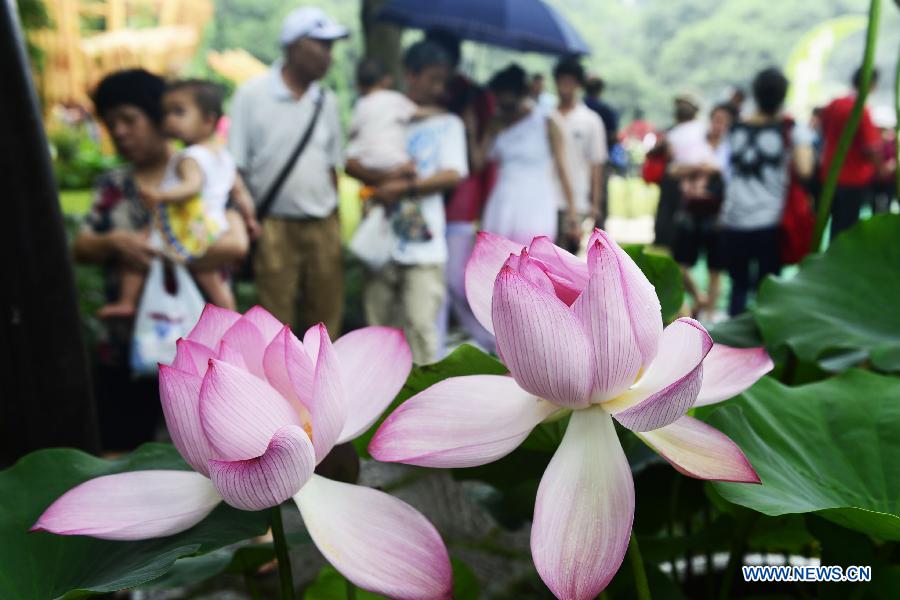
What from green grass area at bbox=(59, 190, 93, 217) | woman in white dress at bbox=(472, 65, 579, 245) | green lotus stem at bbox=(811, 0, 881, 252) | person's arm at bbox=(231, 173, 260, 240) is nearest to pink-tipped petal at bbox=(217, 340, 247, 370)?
green lotus stem at bbox=(811, 0, 881, 252)

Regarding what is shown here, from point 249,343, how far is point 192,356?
0.10 feet

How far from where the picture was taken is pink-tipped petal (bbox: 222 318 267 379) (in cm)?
37

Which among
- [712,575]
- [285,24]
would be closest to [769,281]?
[712,575]

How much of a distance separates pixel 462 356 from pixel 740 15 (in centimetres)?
4117

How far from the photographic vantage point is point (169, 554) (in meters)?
0.36

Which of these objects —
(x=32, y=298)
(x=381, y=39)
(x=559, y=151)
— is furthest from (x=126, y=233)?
(x=381, y=39)

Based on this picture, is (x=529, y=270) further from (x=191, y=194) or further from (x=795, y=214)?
(x=795, y=214)

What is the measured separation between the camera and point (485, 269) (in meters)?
0.37

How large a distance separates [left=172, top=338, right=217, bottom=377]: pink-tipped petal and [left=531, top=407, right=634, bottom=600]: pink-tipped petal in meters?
0.15

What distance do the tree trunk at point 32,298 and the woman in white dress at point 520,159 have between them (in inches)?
89.0

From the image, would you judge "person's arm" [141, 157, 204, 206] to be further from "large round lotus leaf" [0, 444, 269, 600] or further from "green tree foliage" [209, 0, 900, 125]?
A: "green tree foliage" [209, 0, 900, 125]

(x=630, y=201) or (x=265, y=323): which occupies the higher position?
(x=265, y=323)

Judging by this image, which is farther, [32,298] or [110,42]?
[110,42]

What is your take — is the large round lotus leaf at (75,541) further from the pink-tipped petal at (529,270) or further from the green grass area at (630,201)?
the green grass area at (630,201)
